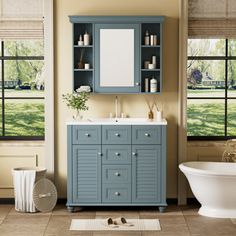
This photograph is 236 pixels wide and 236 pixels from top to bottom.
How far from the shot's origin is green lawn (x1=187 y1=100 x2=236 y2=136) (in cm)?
796

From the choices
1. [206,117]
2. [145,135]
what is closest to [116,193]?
[145,135]

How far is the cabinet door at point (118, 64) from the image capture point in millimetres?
7367

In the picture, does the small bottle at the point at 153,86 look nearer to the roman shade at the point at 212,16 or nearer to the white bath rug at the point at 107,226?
the roman shade at the point at 212,16

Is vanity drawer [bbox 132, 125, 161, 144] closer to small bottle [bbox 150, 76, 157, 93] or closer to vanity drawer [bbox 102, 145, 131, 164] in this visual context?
vanity drawer [bbox 102, 145, 131, 164]

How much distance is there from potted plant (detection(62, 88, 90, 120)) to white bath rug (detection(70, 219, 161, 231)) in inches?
48.6

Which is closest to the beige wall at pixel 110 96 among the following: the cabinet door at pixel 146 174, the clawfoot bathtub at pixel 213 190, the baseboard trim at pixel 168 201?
the baseboard trim at pixel 168 201

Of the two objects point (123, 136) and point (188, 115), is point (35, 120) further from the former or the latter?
point (188, 115)

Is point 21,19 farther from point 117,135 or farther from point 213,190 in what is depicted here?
point 213,190

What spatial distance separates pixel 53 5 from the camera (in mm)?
7523

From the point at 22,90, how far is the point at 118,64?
50.0 inches

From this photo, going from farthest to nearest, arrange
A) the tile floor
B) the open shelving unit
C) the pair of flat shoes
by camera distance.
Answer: the open shelving unit → the pair of flat shoes → the tile floor

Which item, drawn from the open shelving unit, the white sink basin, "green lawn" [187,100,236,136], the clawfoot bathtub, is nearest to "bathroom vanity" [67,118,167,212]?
the white sink basin

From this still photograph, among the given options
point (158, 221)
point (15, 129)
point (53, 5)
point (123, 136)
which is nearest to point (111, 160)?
point (123, 136)

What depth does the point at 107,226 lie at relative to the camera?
664cm
